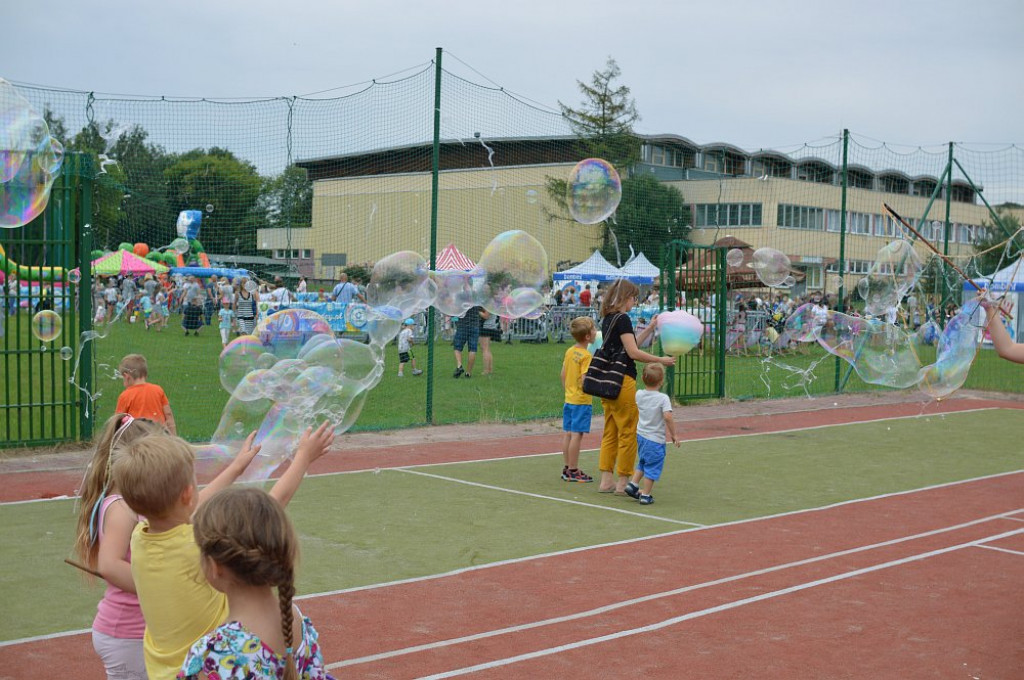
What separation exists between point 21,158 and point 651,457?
18.9ft

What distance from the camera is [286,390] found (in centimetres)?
535

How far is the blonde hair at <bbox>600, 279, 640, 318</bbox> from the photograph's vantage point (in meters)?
9.11

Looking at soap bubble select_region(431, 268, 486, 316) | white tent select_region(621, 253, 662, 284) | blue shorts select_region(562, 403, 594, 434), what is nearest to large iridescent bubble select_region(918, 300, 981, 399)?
blue shorts select_region(562, 403, 594, 434)

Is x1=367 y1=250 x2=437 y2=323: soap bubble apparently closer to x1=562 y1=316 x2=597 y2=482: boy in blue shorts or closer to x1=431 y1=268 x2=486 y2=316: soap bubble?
x1=431 y1=268 x2=486 y2=316: soap bubble

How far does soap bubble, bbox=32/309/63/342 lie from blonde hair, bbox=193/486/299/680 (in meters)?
8.34

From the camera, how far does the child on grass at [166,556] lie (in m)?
3.06

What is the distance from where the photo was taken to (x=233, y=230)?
14.3 m

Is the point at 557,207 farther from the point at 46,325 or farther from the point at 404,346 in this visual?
the point at 46,325

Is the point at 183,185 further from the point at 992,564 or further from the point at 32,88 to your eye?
the point at 992,564

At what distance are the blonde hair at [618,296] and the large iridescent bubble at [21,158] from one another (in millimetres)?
4734

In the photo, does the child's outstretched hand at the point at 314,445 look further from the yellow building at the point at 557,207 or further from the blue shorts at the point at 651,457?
the yellow building at the point at 557,207

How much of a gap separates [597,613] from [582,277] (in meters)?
24.8

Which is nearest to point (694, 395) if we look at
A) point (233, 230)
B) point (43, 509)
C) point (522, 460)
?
point (522, 460)

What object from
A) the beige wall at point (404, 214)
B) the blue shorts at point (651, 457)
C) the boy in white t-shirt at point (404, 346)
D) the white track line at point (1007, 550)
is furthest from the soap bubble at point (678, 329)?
the boy in white t-shirt at point (404, 346)
